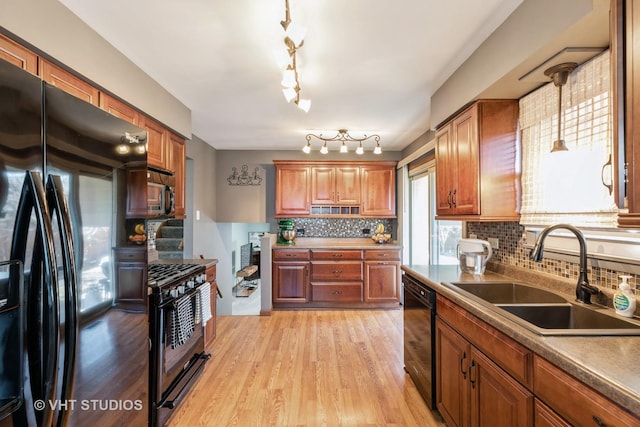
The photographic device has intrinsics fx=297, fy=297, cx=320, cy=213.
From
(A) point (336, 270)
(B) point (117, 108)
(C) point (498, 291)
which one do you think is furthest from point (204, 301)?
(C) point (498, 291)

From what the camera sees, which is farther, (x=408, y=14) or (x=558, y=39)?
(x=408, y=14)

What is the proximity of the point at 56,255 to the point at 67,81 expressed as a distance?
126cm

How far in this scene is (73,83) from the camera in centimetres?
167

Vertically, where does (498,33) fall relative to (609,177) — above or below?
above

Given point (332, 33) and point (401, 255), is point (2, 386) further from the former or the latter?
point (401, 255)

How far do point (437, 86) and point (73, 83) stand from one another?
2.57m

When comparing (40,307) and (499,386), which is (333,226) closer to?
(499,386)

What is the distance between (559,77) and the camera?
1661mm

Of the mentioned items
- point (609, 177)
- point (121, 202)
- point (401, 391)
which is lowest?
point (401, 391)

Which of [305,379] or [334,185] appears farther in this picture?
[334,185]

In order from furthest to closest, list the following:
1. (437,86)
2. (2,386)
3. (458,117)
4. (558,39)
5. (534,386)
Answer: (437,86) → (458,117) → (558,39) → (534,386) → (2,386)

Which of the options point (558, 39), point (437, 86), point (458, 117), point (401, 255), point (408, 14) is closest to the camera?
point (558, 39)

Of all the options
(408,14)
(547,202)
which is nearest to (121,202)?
(408,14)

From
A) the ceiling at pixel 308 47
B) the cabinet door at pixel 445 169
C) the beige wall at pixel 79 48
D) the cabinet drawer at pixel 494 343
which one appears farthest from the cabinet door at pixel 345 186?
the cabinet drawer at pixel 494 343
